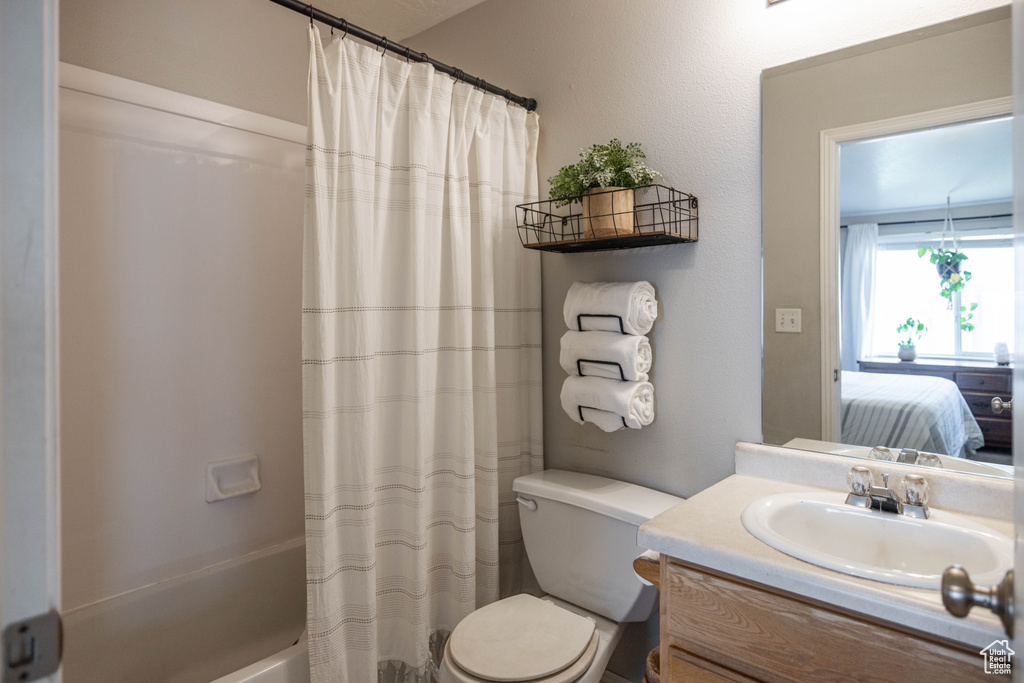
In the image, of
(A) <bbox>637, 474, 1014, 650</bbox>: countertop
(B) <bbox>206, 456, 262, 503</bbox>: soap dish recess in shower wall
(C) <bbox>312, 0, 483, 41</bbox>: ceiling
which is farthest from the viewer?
(C) <bbox>312, 0, 483, 41</bbox>: ceiling

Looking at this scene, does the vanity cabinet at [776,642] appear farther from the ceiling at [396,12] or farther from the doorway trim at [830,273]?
the ceiling at [396,12]

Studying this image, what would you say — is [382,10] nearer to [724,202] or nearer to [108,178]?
[108,178]

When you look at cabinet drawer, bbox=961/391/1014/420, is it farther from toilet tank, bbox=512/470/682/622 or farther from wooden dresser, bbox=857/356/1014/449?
toilet tank, bbox=512/470/682/622

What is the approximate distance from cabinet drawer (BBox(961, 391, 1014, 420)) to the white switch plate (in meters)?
0.38

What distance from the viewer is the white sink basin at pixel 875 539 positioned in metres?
0.95

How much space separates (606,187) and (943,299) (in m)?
0.85

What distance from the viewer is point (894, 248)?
1.32m

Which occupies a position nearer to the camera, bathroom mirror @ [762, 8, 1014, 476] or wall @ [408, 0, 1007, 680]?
bathroom mirror @ [762, 8, 1014, 476]

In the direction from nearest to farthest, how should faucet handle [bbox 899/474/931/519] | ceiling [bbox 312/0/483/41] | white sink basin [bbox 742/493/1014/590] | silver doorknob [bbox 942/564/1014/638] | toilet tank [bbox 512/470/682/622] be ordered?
silver doorknob [bbox 942/564/1014/638]
white sink basin [bbox 742/493/1014/590]
faucet handle [bbox 899/474/931/519]
toilet tank [bbox 512/470/682/622]
ceiling [bbox 312/0/483/41]

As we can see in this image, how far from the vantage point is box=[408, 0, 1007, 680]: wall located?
147cm

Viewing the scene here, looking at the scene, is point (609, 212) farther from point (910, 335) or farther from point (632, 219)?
point (910, 335)

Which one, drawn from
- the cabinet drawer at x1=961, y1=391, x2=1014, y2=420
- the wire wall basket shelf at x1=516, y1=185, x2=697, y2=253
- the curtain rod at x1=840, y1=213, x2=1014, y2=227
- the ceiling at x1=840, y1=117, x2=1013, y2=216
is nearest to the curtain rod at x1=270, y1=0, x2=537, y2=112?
the wire wall basket shelf at x1=516, y1=185, x2=697, y2=253

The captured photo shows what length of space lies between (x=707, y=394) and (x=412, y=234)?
973 millimetres

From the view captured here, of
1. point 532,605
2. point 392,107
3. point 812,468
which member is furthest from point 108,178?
point 812,468
